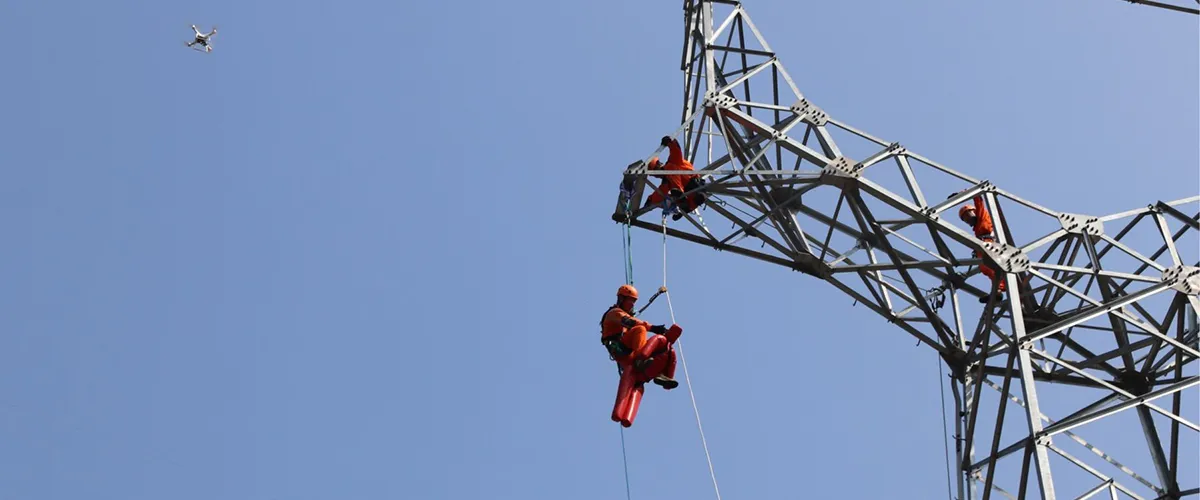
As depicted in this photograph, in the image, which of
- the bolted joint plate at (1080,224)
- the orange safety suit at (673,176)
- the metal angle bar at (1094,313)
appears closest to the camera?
the metal angle bar at (1094,313)

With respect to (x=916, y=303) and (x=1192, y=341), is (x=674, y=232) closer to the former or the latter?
(x=916, y=303)

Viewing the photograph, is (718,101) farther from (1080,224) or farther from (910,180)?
(1080,224)

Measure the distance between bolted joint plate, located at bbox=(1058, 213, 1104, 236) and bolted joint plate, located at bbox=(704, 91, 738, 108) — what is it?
4.37 metres

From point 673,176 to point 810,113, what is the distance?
1970 mm

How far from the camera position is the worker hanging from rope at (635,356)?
20.4 metres

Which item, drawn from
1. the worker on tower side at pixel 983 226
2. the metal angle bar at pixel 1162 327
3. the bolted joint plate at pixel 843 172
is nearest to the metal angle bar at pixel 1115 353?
the metal angle bar at pixel 1162 327

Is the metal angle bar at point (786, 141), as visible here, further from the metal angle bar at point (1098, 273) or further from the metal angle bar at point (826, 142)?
the metal angle bar at point (1098, 273)

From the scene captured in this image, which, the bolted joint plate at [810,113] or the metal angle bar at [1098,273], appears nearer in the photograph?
the metal angle bar at [1098,273]

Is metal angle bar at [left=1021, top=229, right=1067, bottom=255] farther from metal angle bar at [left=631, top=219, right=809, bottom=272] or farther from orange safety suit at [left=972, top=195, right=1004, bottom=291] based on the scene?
metal angle bar at [left=631, top=219, right=809, bottom=272]

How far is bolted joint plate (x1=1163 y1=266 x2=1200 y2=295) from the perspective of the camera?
64.0 feet

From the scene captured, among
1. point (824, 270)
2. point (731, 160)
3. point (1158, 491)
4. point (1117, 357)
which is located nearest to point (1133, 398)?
point (1158, 491)

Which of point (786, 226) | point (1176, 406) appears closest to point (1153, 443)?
point (1176, 406)

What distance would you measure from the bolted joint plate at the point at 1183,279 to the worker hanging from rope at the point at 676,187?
584cm

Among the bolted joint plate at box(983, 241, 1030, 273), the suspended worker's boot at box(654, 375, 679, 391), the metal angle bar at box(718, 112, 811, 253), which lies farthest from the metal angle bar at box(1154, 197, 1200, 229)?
the suspended worker's boot at box(654, 375, 679, 391)
